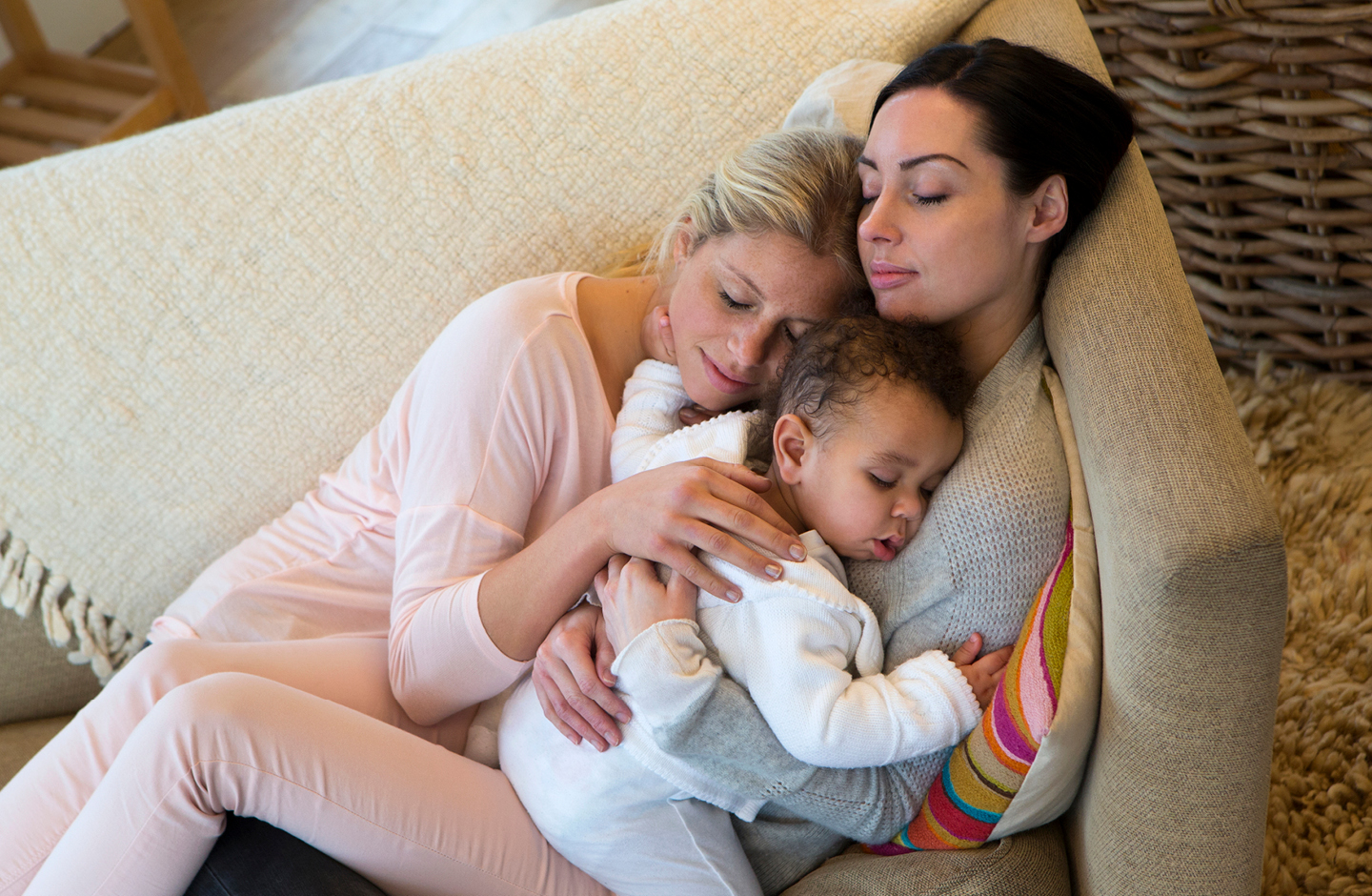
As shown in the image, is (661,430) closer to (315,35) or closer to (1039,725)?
(1039,725)

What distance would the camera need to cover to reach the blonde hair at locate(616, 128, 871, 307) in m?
1.26

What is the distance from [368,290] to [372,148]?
8.4 inches

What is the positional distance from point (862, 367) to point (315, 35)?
288 centimetres

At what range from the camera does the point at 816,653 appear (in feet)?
3.54

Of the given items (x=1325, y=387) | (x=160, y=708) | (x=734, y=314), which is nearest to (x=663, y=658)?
(x=734, y=314)

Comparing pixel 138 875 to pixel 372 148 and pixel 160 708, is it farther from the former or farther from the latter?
pixel 372 148

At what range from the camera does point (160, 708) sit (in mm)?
1122

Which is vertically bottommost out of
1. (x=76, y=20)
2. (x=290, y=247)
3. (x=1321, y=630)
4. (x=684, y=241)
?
(x=1321, y=630)

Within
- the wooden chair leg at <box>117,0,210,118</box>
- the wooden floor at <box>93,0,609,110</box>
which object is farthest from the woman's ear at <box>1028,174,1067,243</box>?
the wooden chair leg at <box>117,0,210,118</box>

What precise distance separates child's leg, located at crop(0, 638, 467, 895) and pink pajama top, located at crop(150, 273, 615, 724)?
0.21 feet

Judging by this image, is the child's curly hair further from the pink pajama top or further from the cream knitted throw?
the cream knitted throw

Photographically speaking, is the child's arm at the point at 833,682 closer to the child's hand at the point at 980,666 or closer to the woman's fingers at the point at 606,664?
the child's hand at the point at 980,666

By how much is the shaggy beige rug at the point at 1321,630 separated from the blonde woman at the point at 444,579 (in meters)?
0.90

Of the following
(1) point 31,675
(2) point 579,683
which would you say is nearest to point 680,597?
(2) point 579,683
